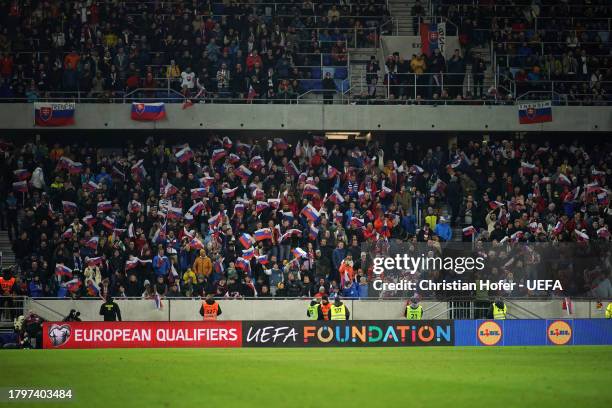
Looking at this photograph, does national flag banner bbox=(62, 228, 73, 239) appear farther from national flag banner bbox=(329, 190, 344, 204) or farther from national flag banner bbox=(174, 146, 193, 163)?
national flag banner bbox=(329, 190, 344, 204)

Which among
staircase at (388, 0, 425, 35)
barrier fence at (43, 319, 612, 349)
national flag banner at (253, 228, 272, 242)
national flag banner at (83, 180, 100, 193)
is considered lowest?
barrier fence at (43, 319, 612, 349)

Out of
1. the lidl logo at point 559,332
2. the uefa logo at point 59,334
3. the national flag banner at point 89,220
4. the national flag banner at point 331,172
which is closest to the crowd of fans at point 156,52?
the national flag banner at point 331,172

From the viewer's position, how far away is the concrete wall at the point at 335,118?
39938mm

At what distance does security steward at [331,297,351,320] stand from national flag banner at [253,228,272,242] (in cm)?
509

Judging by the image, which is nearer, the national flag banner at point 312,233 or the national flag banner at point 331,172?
the national flag banner at point 312,233

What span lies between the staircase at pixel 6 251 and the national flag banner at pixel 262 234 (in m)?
8.45

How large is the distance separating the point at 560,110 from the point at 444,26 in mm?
5597

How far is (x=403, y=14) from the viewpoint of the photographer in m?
44.6

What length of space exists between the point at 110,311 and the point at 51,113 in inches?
436

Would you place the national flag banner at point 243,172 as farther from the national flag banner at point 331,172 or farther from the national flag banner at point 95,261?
the national flag banner at point 95,261

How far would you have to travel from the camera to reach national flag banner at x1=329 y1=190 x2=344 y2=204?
37147mm

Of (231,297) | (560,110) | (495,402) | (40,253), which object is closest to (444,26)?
(560,110)

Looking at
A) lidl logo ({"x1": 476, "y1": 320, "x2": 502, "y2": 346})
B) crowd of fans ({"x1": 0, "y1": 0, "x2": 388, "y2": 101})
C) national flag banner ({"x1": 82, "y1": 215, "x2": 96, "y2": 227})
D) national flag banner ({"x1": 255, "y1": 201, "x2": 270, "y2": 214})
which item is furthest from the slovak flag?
lidl logo ({"x1": 476, "y1": 320, "x2": 502, "y2": 346})

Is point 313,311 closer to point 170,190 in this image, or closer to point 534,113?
point 170,190
